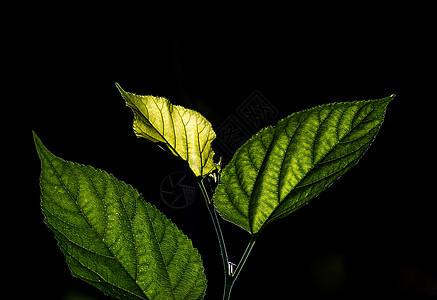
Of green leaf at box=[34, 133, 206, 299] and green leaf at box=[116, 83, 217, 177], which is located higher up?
green leaf at box=[116, 83, 217, 177]

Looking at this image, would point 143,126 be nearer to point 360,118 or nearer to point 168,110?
point 168,110

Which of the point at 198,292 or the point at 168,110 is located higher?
the point at 168,110

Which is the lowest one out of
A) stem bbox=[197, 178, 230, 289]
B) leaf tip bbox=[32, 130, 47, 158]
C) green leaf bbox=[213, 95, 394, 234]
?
stem bbox=[197, 178, 230, 289]

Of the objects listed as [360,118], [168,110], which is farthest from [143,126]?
[360,118]
